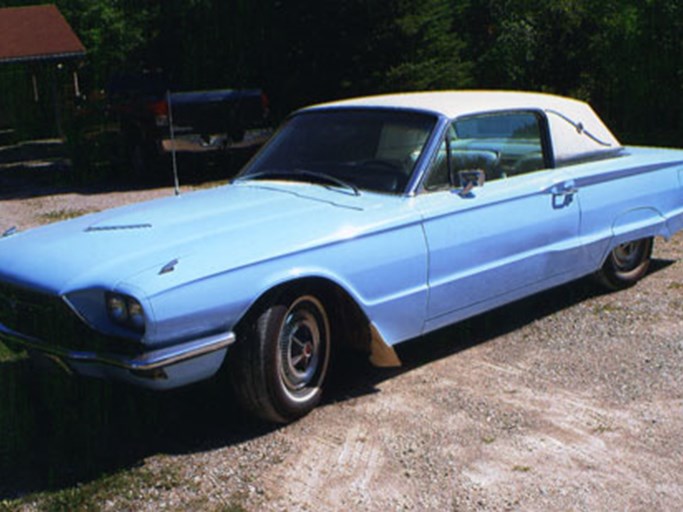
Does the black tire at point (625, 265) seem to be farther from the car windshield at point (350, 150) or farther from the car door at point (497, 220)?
the car windshield at point (350, 150)

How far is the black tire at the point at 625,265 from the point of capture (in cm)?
647

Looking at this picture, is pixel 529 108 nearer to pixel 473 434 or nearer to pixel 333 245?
pixel 333 245

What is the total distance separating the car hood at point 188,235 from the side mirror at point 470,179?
1.35 feet

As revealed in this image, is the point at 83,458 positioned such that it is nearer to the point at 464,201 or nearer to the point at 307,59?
the point at 464,201

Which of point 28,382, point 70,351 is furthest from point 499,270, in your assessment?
point 28,382

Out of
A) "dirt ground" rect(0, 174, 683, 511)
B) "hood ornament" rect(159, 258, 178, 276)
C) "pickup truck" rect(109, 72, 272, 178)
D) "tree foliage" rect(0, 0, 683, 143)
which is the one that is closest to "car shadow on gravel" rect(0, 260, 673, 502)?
"dirt ground" rect(0, 174, 683, 511)

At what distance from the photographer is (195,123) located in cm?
1233

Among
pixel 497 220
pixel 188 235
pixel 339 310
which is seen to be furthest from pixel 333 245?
pixel 497 220

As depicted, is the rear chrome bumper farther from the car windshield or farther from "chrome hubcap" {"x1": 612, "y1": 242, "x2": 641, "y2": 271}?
"chrome hubcap" {"x1": 612, "y1": 242, "x2": 641, "y2": 271}

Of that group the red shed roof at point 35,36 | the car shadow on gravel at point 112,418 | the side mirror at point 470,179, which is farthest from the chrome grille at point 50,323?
the red shed roof at point 35,36

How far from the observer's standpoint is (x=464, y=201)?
199 inches

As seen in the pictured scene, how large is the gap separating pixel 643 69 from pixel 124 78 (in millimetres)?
9627

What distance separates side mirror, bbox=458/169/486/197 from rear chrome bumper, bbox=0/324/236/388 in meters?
1.75

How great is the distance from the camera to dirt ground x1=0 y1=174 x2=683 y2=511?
3682 millimetres
